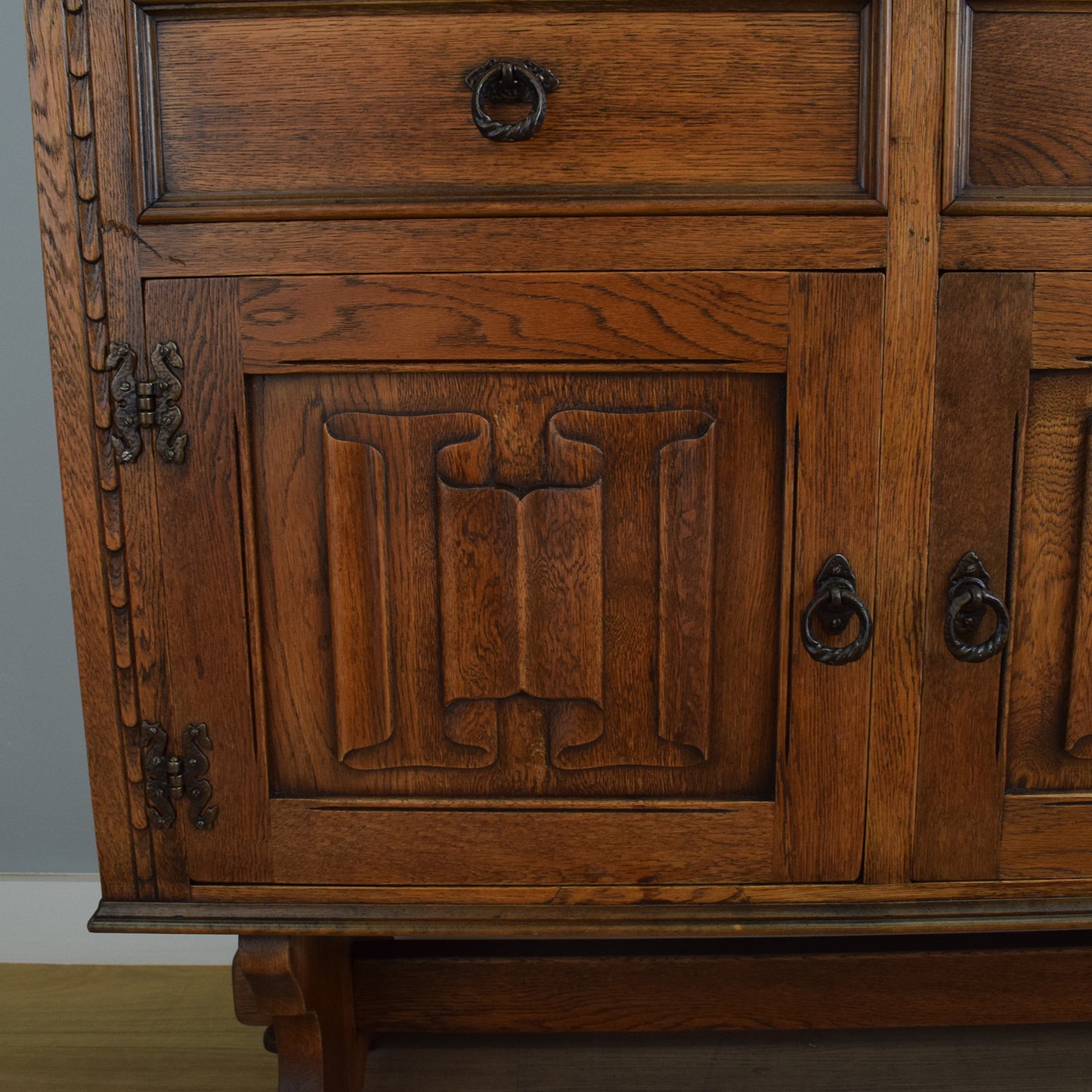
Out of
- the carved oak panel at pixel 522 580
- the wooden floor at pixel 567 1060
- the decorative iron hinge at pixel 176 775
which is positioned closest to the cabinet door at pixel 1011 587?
the carved oak panel at pixel 522 580

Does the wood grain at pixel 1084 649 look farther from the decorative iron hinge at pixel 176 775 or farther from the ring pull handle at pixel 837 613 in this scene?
the decorative iron hinge at pixel 176 775

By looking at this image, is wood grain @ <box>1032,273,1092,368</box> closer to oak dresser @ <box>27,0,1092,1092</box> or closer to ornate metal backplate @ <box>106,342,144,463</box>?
oak dresser @ <box>27,0,1092,1092</box>

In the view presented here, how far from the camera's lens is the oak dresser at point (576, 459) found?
2.14 ft

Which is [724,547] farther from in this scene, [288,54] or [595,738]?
[288,54]

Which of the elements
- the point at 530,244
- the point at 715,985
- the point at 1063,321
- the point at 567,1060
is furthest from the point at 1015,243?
the point at 567,1060

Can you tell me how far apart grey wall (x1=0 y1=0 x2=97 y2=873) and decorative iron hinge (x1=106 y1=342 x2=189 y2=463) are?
0.53 metres

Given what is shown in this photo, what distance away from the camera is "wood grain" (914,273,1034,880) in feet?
2.20

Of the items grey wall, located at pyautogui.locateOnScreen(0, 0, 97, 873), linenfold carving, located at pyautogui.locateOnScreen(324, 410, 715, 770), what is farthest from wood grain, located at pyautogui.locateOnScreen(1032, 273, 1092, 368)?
grey wall, located at pyautogui.locateOnScreen(0, 0, 97, 873)

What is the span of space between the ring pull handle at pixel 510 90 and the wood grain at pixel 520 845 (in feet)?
1.51

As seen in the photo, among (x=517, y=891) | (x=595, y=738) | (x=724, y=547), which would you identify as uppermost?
(x=724, y=547)

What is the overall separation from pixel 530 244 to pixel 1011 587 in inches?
15.9

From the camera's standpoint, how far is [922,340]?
67cm

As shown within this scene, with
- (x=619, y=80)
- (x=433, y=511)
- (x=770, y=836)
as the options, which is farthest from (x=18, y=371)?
(x=770, y=836)

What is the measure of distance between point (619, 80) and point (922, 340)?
26 cm
